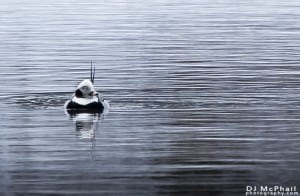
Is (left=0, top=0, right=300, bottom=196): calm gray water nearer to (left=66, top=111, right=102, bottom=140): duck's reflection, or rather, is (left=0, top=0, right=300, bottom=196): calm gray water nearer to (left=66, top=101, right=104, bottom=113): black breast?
(left=66, top=111, right=102, bottom=140): duck's reflection

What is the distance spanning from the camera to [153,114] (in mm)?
23297

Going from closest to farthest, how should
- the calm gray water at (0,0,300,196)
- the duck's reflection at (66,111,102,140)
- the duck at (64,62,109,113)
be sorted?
the calm gray water at (0,0,300,196) → the duck's reflection at (66,111,102,140) → the duck at (64,62,109,113)

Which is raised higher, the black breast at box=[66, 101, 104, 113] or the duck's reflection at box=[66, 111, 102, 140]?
the black breast at box=[66, 101, 104, 113]

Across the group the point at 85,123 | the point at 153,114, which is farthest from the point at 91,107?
the point at 85,123

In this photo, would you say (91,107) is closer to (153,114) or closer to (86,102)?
(86,102)

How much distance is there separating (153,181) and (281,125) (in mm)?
6163

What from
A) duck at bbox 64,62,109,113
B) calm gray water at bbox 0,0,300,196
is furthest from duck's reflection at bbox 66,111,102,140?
duck at bbox 64,62,109,113

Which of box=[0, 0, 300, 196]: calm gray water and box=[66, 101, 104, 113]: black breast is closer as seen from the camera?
box=[0, 0, 300, 196]: calm gray water

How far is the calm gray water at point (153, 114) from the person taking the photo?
16.1 meters

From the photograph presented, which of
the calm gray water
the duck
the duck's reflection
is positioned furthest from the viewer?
the duck

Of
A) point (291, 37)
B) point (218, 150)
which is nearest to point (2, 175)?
point (218, 150)

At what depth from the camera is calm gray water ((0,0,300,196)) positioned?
1606 cm

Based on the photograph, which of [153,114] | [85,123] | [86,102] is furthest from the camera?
[86,102]

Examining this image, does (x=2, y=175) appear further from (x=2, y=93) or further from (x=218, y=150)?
(x=2, y=93)
